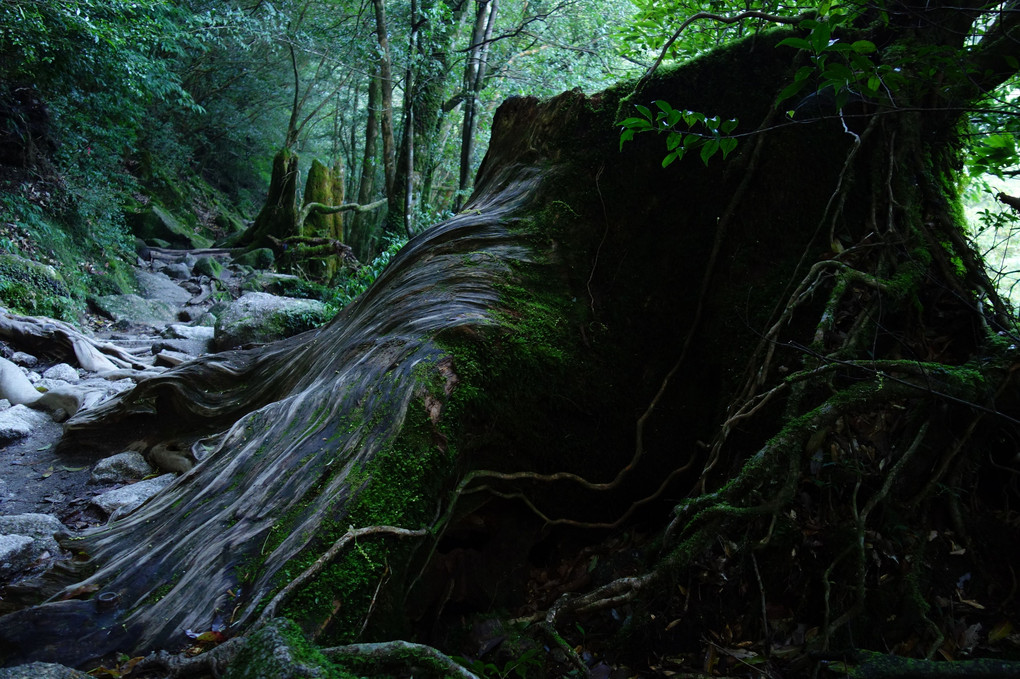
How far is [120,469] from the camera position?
439cm

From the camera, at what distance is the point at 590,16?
43.2 feet

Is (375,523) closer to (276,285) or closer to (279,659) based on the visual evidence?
(279,659)

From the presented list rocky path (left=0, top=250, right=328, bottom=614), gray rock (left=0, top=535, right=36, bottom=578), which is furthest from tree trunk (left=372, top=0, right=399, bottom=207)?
gray rock (left=0, top=535, right=36, bottom=578)

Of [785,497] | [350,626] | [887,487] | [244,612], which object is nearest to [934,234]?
[887,487]

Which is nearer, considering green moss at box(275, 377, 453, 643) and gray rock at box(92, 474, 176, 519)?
green moss at box(275, 377, 453, 643)

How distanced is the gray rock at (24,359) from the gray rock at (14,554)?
16.9 feet

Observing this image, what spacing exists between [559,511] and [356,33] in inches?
533

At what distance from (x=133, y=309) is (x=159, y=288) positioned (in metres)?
2.26

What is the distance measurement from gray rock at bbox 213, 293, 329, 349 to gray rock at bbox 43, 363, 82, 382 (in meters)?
1.72

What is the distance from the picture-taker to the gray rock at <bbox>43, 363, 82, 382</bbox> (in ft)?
21.7

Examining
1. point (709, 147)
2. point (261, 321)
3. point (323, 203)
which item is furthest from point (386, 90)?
point (709, 147)

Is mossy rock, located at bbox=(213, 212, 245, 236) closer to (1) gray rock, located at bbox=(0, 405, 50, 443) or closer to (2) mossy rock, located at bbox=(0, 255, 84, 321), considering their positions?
(2) mossy rock, located at bbox=(0, 255, 84, 321)

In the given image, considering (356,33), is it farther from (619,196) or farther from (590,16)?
(619,196)

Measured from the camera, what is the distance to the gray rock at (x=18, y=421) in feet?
16.6
